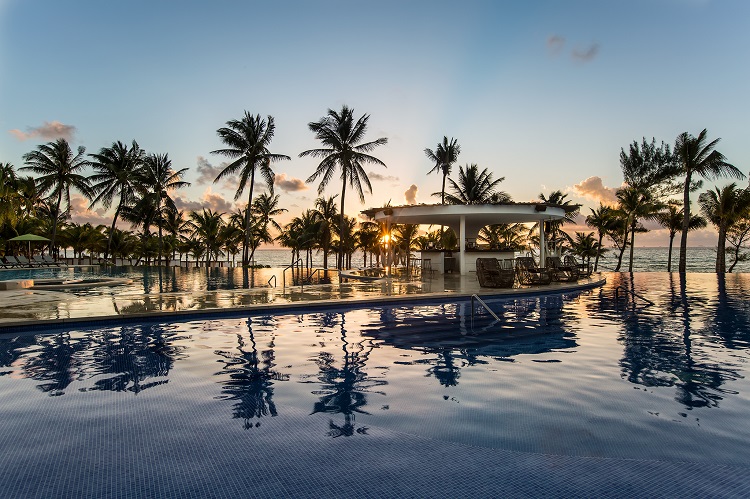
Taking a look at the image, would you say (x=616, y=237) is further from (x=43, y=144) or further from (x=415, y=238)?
(x=43, y=144)

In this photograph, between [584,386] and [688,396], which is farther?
[584,386]

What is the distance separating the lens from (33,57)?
19984 mm

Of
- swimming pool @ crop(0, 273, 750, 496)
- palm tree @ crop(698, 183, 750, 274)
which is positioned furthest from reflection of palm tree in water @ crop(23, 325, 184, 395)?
palm tree @ crop(698, 183, 750, 274)

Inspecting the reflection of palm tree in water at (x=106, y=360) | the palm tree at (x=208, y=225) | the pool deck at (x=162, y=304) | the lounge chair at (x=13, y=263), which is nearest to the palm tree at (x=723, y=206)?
the pool deck at (x=162, y=304)

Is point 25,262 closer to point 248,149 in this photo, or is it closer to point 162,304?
point 248,149

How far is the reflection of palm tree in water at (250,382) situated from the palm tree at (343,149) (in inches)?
952

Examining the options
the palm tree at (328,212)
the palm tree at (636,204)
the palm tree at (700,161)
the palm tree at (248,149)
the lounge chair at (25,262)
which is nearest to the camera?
the palm tree at (700,161)

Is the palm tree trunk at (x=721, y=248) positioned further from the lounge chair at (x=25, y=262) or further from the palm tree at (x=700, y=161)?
the lounge chair at (x=25, y=262)

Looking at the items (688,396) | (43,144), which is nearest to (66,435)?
(688,396)

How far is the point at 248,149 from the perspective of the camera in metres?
34.9

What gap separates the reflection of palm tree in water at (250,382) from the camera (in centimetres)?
447

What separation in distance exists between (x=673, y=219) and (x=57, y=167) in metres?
54.7

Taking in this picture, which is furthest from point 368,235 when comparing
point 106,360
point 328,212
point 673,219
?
point 106,360

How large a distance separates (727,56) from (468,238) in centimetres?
1629
